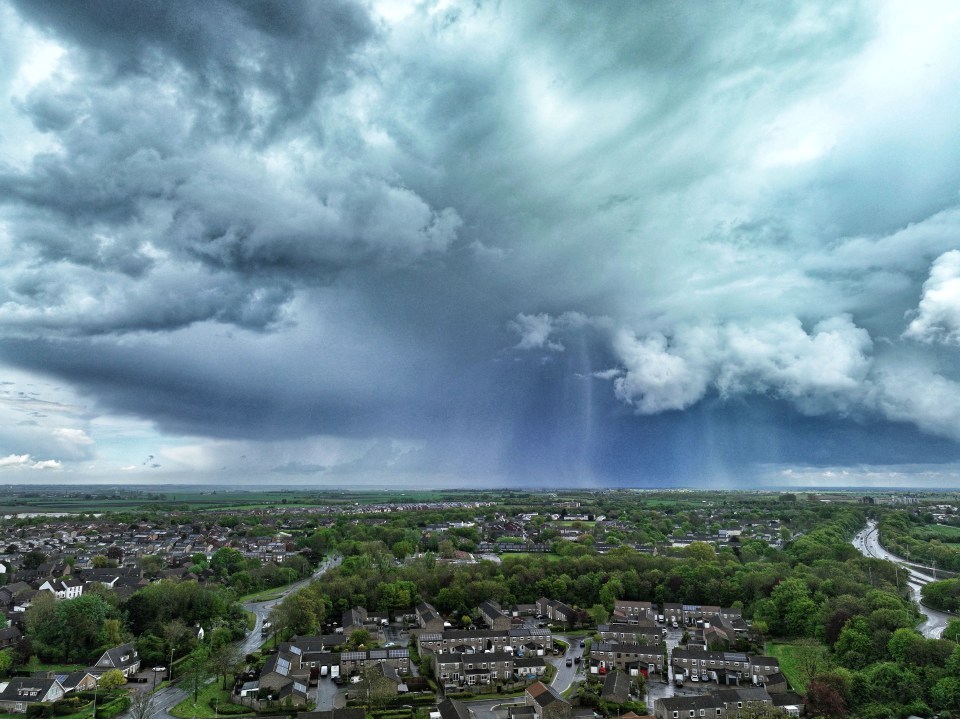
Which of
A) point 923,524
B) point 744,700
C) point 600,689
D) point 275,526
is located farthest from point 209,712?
point 923,524

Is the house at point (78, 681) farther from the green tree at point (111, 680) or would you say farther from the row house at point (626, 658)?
the row house at point (626, 658)

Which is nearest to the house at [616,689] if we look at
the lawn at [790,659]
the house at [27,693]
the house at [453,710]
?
the house at [453,710]

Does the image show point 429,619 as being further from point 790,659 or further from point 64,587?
point 64,587

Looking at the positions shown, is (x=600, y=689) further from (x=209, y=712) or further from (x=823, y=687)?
(x=209, y=712)

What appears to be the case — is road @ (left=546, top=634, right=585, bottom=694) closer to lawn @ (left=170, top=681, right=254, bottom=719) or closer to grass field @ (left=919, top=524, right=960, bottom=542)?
lawn @ (left=170, top=681, right=254, bottom=719)

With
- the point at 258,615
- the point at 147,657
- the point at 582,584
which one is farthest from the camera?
the point at 582,584
